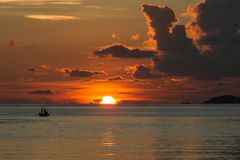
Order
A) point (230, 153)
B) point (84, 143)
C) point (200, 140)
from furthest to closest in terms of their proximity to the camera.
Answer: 1. point (200, 140)
2. point (84, 143)
3. point (230, 153)

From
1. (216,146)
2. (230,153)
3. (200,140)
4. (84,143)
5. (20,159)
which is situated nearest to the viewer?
(20,159)

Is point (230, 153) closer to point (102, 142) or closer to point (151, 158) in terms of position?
point (151, 158)

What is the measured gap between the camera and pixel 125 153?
225 ft

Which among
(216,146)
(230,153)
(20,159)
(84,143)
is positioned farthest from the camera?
(84,143)

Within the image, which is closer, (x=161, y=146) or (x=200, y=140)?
(x=161, y=146)

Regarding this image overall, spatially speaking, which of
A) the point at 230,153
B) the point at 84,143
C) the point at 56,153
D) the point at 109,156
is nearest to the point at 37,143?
the point at 84,143

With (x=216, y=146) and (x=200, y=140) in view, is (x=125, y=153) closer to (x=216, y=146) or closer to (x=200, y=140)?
(x=216, y=146)

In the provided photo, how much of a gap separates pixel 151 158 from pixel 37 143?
2381cm

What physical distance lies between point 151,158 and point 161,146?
1484cm

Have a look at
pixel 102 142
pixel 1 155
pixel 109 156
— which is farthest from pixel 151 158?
pixel 102 142

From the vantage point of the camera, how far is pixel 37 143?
82438mm

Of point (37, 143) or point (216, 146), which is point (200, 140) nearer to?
point (216, 146)

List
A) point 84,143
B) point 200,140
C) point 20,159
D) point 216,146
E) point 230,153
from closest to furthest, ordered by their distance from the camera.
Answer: point 20,159 → point 230,153 → point 216,146 → point 84,143 → point 200,140

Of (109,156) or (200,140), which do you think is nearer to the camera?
(109,156)
